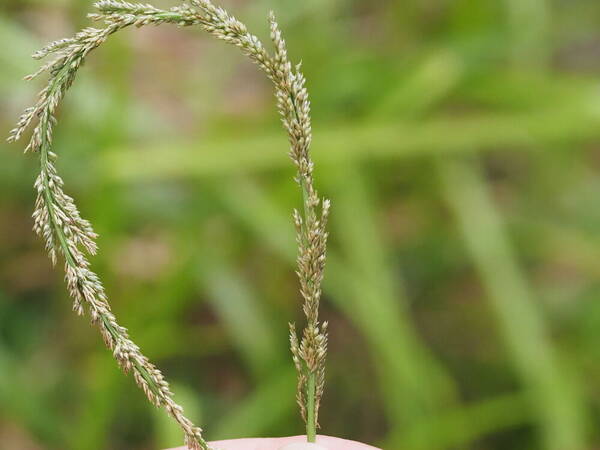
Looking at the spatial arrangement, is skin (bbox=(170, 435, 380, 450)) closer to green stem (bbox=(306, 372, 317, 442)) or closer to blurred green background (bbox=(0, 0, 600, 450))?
green stem (bbox=(306, 372, 317, 442))

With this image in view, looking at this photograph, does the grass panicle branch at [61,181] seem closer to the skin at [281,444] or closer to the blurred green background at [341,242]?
the skin at [281,444]

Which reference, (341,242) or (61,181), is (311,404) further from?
(341,242)

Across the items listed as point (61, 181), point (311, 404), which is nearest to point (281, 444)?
point (311, 404)

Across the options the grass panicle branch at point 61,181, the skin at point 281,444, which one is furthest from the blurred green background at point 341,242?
the grass panicle branch at point 61,181

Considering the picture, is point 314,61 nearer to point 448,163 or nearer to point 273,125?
point 273,125

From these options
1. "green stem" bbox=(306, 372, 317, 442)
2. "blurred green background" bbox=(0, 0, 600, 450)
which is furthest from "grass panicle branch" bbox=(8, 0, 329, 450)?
"blurred green background" bbox=(0, 0, 600, 450)

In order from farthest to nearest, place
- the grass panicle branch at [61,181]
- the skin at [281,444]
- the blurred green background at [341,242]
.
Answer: the blurred green background at [341,242]
the skin at [281,444]
the grass panicle branch at [61,181]
